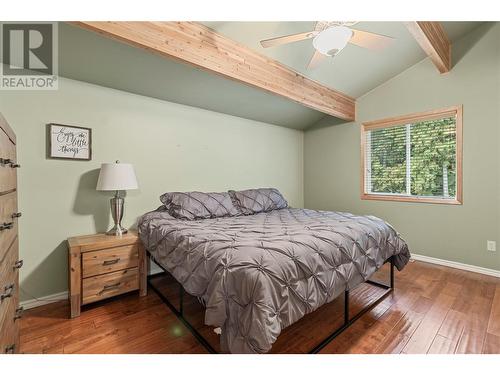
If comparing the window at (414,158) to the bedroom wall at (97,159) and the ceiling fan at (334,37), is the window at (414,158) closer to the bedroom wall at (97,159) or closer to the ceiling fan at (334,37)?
the ceiling fan at (334,37)

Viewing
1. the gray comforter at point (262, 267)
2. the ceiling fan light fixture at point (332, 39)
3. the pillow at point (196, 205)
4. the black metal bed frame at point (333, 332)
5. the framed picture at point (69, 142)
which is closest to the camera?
the gray comforter at point (262, 267)

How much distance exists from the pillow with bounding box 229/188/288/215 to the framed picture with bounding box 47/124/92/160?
1682mm

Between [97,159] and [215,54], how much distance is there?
1.56 metres

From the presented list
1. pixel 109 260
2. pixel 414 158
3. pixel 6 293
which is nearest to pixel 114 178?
pixel 109 260

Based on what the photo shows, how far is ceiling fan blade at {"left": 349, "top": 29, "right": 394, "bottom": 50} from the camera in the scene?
183 cm

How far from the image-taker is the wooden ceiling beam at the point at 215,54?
1688 millimetres

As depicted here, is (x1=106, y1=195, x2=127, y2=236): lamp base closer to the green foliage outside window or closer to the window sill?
the window sill

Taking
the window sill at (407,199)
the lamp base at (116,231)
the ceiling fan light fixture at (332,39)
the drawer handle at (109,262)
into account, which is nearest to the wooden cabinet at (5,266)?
the drawer handle at (109,262)

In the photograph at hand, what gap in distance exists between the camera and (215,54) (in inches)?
84.7

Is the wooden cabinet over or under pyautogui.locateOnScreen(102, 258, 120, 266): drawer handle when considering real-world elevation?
over
